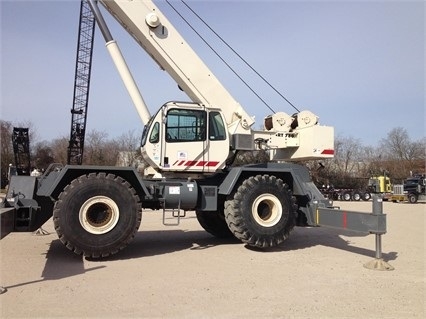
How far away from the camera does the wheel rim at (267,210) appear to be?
30.4 ft

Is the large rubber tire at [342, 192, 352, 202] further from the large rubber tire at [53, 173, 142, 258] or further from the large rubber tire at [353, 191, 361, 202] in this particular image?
the large rubber tire at [53, 173, 142, 258]

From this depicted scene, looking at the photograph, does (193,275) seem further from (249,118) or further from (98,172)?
(249,118)

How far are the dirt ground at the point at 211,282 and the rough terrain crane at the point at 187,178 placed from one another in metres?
0.67

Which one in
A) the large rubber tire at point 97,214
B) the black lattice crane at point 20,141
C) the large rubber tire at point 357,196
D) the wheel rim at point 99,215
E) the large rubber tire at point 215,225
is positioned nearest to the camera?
the large rubber tire at point 97,214

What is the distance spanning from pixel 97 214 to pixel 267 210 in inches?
145

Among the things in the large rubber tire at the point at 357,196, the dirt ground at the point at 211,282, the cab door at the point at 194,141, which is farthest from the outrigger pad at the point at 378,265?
the large rubber tire at the point at 357,196

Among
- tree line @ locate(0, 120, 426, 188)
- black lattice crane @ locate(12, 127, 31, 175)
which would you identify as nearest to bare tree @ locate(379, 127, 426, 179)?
tree line @ locate(0, 120, 426, 188)

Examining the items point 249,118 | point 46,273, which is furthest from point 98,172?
point 249,118

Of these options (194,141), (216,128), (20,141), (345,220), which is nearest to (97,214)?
(194,141)

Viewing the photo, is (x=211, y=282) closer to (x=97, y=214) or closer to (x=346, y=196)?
(x=97, y=214)

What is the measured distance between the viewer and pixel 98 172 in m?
8.41

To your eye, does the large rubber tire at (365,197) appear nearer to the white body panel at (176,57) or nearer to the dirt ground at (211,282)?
the dirt ground at (211,282)

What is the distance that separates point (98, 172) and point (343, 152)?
187 feet

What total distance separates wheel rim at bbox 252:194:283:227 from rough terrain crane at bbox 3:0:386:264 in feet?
0.07
